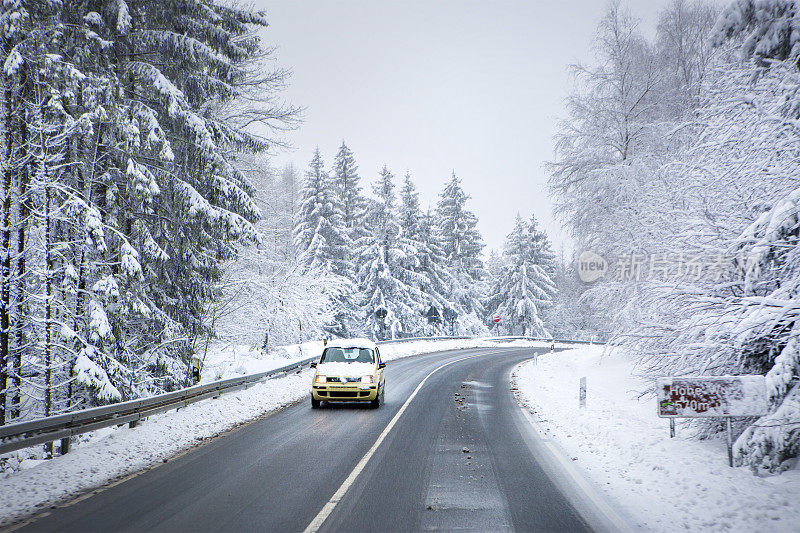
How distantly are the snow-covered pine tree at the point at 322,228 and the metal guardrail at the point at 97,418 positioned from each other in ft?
72.0

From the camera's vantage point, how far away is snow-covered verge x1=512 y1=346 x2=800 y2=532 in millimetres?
4957

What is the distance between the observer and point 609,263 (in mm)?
16062

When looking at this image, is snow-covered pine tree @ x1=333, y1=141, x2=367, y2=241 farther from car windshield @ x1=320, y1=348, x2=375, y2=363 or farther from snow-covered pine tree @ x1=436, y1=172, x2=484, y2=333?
car windshield @ x1=320, y1=348, x2=375, y2=363

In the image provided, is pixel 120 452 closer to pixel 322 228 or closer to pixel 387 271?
pixel 322 228

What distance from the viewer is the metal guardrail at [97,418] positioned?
21.1 feet

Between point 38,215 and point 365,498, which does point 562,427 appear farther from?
point 38,215

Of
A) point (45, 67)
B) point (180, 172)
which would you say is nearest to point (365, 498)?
point (45, 67)

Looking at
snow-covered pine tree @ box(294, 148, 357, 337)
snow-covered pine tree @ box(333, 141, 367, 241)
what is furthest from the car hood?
snow-covered pine tree @ box(333, 141, 367, 241)

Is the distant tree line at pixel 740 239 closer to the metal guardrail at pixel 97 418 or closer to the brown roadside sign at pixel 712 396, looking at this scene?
the brown roadside sign at pixel 712 396

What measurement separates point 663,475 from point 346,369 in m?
8.25

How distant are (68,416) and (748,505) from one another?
945cm

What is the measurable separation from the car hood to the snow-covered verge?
4689 millimetres

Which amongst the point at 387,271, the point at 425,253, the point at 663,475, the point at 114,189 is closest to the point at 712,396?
the point at 663,475

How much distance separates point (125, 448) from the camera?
25.9 ft
